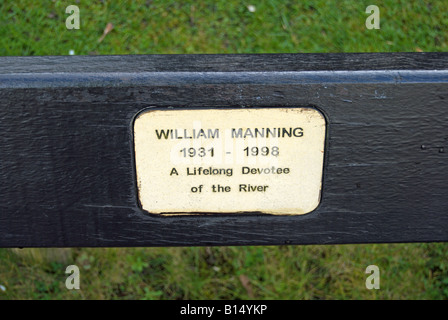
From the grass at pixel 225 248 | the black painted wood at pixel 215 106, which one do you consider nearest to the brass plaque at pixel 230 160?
the black painted wood at pixel 215 106

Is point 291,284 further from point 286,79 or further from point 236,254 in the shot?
point 286,79

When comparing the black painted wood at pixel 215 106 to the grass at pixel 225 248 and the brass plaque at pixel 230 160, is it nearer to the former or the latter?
the brass plaque at pixel 230 160

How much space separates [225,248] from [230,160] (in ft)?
4.33

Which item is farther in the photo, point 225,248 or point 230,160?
point 225,248

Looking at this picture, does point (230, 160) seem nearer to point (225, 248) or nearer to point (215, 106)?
point (215, 106)

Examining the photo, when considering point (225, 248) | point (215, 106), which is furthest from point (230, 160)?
point (225, 248)

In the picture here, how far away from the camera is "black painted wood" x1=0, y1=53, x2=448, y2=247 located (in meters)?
0.90

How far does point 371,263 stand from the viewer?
7.08 feet

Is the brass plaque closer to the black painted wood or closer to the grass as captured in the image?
the black painted wood

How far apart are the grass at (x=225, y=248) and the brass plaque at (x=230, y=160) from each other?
121 cm

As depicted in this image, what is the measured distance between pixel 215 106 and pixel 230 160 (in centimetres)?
11

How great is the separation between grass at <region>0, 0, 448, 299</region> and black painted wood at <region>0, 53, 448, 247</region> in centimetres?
114

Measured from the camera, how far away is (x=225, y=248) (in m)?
2.20

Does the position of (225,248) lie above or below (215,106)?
below
